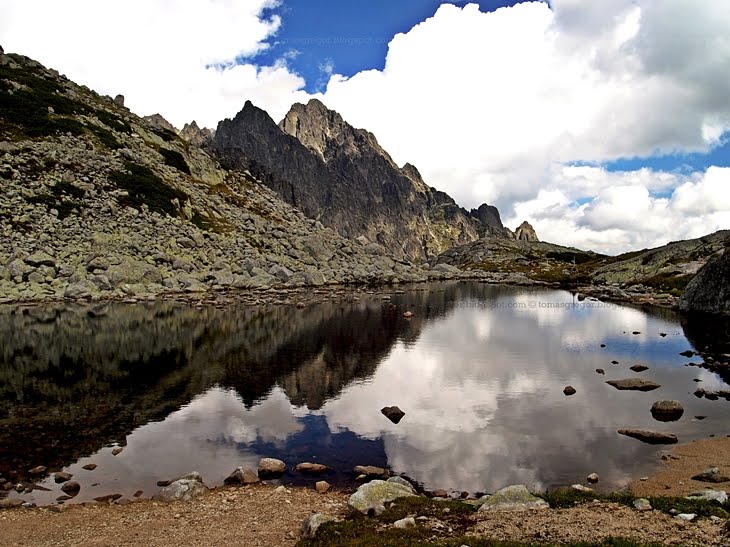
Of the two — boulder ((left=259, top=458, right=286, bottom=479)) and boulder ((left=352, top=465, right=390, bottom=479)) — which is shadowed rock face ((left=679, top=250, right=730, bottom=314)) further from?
boulder ((left=259, top=458, right=286, bottom=479))

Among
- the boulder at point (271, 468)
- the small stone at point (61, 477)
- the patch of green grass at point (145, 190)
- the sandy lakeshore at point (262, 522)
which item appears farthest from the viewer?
the patch of green grass at point (145, 190)

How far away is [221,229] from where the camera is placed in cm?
12950

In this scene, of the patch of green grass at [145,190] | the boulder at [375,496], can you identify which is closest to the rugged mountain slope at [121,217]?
the patch of green grass at [145,190]

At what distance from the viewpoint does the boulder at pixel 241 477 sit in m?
23.9

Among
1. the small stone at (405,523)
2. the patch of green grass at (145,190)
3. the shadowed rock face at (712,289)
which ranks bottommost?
the small stone at (405,523)

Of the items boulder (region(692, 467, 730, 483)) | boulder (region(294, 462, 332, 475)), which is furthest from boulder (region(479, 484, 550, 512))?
boulder (region(692, 467, 730, 483))

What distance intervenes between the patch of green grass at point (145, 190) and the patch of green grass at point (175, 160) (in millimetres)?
19380

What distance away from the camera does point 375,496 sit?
19.8 m

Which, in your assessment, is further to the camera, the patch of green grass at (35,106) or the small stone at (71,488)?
the patch of green grass at (35,106)

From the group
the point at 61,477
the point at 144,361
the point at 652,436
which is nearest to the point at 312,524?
the point at 61,477

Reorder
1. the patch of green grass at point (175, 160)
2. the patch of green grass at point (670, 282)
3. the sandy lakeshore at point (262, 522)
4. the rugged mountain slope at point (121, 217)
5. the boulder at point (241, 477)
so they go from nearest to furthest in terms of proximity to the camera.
Result: the sandy lakeshore at point (262, 522), the boulder at point (241, 477), the rugged mountain slope at point (121, 217), the patch of green grass at point (670, 282), the patch of green grass at point (175, 160)

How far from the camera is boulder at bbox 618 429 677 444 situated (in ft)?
96.8

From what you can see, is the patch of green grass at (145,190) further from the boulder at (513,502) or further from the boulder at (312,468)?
the boulder at (513,502)

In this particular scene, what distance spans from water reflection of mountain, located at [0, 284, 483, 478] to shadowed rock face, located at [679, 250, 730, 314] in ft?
171
